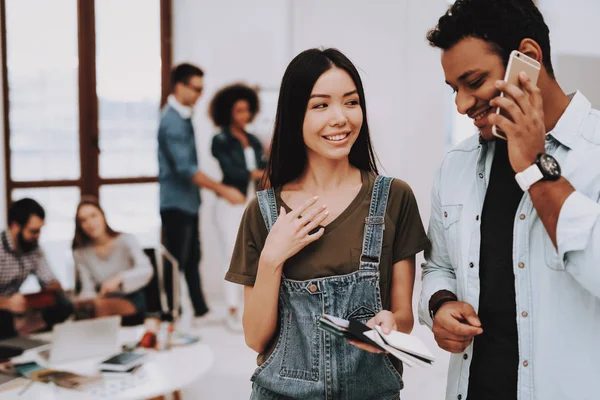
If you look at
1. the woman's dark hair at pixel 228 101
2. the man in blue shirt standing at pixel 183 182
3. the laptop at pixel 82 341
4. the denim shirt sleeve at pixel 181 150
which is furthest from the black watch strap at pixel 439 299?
the woman's dark hair at pixel 228 101

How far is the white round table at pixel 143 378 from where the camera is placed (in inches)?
93.4

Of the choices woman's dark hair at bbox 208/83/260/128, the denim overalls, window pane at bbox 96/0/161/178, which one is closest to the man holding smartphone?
the denim overalls

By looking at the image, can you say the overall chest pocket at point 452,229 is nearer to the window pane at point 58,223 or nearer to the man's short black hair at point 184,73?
the man's short black hair at point 184,73

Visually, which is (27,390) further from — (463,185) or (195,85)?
(195,85)

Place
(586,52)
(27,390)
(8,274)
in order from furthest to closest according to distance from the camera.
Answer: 1. (586,52)
2. (8,274)
3. (27,390)

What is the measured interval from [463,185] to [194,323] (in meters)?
4.08

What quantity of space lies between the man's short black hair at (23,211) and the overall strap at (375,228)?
320cm

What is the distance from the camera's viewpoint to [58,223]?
16.8 ft

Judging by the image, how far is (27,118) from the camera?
4875mm

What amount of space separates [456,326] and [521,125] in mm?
418

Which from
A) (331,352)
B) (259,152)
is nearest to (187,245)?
(259,152)

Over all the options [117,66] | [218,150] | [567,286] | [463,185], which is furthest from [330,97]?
[117,66]

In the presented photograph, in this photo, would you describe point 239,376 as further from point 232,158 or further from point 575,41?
point 575,41

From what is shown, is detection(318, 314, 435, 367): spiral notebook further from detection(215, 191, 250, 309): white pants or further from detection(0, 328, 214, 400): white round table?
detection(215, 191, 250, 309): white pants
